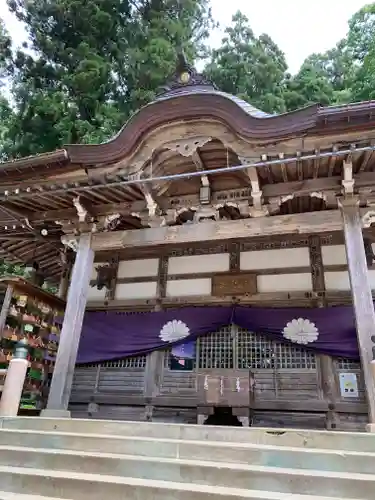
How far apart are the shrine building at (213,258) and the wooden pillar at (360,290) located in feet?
0.06

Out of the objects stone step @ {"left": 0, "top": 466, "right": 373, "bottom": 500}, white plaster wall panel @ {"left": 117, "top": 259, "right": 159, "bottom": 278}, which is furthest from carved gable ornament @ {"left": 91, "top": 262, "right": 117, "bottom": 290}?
stone step @ {"left": 0, "top": 466, "right": 373, "bottom": 500}

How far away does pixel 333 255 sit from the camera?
7820mm

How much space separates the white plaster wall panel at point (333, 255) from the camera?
25.4 feet

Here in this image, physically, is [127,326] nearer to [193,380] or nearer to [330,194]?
[193,380]

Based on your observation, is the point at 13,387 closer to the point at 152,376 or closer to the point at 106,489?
the point at 106,489

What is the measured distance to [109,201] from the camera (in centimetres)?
745

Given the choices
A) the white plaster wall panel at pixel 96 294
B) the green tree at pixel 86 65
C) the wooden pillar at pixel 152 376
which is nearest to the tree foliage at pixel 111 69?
the green tree at pixel 86 65

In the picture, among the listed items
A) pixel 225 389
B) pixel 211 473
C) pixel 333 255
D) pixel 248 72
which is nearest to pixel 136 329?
pixel 225 389

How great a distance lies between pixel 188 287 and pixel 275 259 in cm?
199

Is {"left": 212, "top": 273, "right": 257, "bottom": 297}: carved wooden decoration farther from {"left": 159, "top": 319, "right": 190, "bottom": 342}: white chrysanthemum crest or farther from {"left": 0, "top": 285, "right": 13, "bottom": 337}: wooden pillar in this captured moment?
{"left": 0, "top": 285, "right": 13, "bottom": 337}: wooden pillar

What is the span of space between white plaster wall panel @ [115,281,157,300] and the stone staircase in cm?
506

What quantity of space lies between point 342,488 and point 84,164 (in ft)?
19.4

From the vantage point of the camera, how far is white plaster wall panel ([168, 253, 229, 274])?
843 cm

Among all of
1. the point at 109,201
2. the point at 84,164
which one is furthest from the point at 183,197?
the point at 84,164
